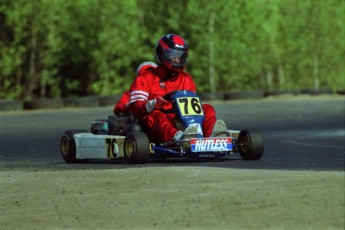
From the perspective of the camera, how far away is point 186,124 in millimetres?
11906

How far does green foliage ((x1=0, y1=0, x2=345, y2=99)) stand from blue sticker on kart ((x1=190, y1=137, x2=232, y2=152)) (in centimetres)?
1995

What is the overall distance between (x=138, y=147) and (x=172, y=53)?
4.92ft

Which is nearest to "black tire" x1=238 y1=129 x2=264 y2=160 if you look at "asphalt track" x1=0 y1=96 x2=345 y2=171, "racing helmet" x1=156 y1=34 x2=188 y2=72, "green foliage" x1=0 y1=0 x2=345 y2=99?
"asphalt track" x1=0 y1=96 x2=345 y2=171

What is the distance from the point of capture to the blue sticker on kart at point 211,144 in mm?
11438

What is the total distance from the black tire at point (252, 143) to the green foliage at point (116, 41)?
64.7 ft

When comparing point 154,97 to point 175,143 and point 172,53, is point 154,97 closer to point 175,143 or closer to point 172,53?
point 172,53

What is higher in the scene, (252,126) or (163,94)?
(163,94)

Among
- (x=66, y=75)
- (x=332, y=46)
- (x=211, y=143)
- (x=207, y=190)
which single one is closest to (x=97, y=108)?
(x=66, y=75)

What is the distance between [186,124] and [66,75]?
22529 mm

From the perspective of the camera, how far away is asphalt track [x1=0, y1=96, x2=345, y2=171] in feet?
39.7

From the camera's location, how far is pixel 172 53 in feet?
41.3

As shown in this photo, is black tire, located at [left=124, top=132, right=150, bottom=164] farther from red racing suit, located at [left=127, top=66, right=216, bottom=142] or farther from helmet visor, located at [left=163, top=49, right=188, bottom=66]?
helmet visor, located at [left=163, top=49, right=188, bottom=66]

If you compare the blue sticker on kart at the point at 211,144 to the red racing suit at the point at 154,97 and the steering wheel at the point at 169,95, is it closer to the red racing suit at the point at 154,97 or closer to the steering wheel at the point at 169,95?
the red racing suit at the point at 154,97

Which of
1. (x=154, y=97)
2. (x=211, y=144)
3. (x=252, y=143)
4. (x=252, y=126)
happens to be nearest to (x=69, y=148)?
(x=154, y=97)
